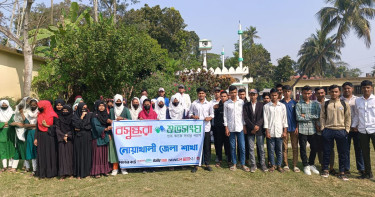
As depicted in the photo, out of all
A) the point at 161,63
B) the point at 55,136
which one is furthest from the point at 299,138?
the point at 161,63

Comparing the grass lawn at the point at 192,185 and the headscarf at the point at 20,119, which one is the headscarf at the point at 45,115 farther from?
the grass lawn at the point at 192,185

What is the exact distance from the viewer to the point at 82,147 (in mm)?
5086

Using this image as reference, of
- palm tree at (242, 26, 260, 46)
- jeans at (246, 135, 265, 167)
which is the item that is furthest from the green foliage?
palm tree at (242, 26, 260, 46)

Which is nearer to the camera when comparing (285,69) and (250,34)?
(285,69)

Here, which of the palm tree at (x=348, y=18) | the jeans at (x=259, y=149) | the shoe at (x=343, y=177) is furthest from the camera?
the palm tree at (x=348, y=18)

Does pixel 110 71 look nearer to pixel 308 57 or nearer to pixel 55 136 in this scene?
pixel 55 136

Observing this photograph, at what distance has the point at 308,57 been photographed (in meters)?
35.0

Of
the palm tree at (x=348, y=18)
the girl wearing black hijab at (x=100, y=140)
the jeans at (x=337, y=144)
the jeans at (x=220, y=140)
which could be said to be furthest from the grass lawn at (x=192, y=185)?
the palm tree at (x=348, y=18)

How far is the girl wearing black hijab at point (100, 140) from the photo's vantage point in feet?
16.8

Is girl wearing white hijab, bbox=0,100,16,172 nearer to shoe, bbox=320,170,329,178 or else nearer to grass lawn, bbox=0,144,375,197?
grass lawn, bbox=0,144,375,197

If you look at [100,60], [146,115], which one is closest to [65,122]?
[146,115]

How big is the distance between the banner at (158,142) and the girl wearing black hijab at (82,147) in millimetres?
496

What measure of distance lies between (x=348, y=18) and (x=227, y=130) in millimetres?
18375

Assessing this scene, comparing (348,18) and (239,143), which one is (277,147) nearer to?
(239,143)
